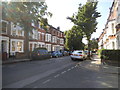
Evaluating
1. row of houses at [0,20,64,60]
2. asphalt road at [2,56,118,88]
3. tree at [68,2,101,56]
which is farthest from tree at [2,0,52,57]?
asphalt road at [2,56,118,88]

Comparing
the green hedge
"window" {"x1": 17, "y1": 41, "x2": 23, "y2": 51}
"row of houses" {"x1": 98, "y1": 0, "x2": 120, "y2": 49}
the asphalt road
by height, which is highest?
"row of houses" {"x1": 98, "y1": 0, "x2": 120, "y2": 49}

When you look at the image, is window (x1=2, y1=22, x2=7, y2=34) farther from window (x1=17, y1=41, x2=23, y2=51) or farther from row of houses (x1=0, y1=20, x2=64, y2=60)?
window (x1=17, y1=41, x2=23, y2=51)

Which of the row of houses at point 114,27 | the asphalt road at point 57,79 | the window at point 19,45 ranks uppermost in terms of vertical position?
the row of houses at point 114,27

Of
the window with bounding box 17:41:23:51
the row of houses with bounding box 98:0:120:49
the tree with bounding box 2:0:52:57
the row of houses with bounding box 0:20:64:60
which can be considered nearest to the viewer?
the tree with bounding box 2:0:52:57

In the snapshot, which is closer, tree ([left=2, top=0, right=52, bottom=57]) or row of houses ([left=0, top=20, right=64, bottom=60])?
tree ([left=2, top=0, right=52, bottom=57])

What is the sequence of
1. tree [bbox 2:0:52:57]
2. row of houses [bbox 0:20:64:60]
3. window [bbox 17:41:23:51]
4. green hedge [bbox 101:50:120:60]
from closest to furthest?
green hedge [bbox 101:50:120:60] < tree [bbox 2:0:52:57] < row of houses [bbox 0:20:64:60] < window [bbox 17:41:23:51]

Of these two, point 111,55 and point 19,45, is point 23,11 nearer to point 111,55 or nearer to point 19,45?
point 19,45

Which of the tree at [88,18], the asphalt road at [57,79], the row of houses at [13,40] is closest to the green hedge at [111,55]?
the asphalt road at [57,79]

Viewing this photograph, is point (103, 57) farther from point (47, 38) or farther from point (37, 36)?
point (47, 38)

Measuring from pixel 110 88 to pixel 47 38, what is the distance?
3605 centimetres

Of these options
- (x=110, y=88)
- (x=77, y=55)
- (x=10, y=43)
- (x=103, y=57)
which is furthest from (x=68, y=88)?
(x=10, y=43)

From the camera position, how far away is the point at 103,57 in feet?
51.5

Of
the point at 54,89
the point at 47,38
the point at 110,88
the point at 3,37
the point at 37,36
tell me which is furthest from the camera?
the point at 47,38

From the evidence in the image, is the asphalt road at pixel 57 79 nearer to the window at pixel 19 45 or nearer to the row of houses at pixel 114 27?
the row of houses at pixel 114 27
